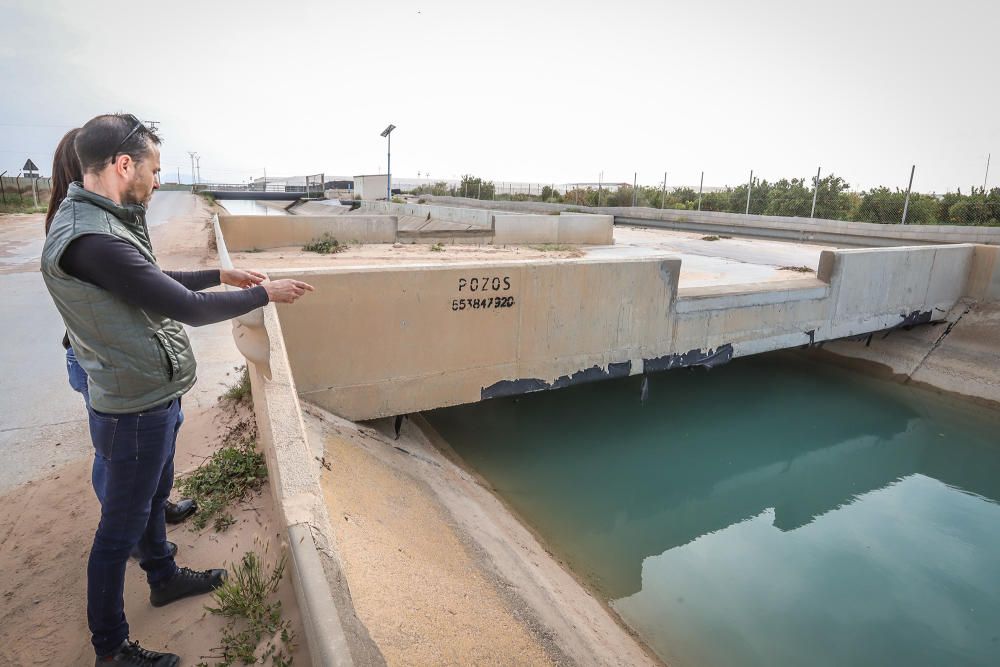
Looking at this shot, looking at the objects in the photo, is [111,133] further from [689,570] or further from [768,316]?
[768,316]

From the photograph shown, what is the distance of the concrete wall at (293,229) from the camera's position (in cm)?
1542

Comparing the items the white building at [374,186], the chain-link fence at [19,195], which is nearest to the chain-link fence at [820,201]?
the white building at [374,186]

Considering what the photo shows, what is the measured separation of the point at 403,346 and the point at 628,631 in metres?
3.30

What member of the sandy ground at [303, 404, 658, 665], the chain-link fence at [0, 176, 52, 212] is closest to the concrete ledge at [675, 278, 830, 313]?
the sandy ground at [303, 404, 658, 665]

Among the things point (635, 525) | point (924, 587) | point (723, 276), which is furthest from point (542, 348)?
point (723, 276)

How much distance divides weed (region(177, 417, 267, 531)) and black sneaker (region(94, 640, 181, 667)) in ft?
3.13

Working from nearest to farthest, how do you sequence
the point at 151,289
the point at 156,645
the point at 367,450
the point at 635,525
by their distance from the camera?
the point at 151,289 → the point at 156,645 → the point at 367,450 → the point at 635,525

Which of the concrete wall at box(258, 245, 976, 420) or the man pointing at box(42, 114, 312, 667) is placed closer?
the man pointing at box(42, 114, 312, 667)

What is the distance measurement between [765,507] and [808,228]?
16.5 m

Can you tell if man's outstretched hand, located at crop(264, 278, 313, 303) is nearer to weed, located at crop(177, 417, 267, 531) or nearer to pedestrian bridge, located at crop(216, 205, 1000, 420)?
pedestrian bridge, located at crop(216, 205, 1000, 420)

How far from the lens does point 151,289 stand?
2010 mm

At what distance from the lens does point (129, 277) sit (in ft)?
6.45

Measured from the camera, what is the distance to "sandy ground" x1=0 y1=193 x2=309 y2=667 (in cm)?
246

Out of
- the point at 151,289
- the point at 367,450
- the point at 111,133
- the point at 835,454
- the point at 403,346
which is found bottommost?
the point at 835,454
